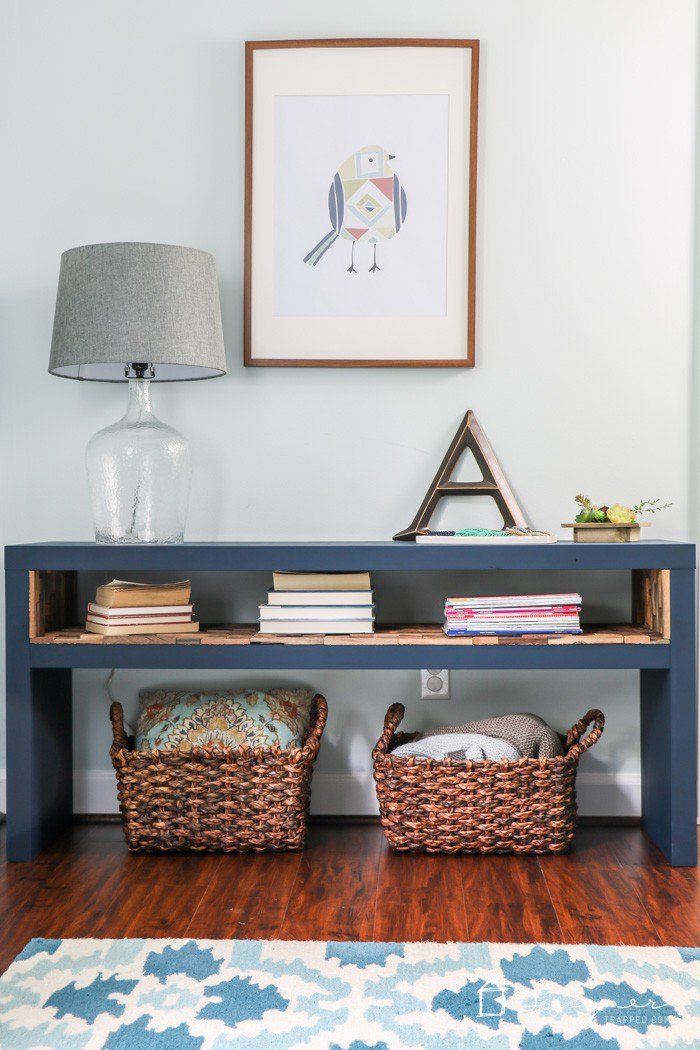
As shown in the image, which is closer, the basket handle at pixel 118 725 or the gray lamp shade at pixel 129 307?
the gray lamp shade at pixel 129 307

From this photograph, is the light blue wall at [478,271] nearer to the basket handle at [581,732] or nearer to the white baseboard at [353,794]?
the white baseboard at [353,794]

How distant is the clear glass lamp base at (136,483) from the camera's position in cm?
220

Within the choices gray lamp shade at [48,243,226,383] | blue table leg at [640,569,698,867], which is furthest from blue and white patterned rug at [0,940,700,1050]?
gray lamp shade at [48,243,226,383]

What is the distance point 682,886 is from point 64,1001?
1.27 meters

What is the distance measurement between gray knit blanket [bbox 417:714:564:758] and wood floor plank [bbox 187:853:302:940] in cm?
50

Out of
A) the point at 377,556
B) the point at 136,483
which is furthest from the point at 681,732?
the point at 136,483

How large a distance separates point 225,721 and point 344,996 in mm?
848

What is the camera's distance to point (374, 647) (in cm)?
208

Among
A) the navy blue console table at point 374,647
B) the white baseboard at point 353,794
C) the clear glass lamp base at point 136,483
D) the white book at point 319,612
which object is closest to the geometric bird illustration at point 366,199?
the clear glass lamp base at point 136,483

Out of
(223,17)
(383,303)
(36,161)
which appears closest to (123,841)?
(383,303)

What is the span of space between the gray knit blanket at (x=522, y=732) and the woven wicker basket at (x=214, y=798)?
15.7 inches

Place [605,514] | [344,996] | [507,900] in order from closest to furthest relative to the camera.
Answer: [344,996] < [507,900] < [605,514]

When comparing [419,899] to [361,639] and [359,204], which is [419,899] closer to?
[361,639]

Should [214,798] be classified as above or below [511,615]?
below
